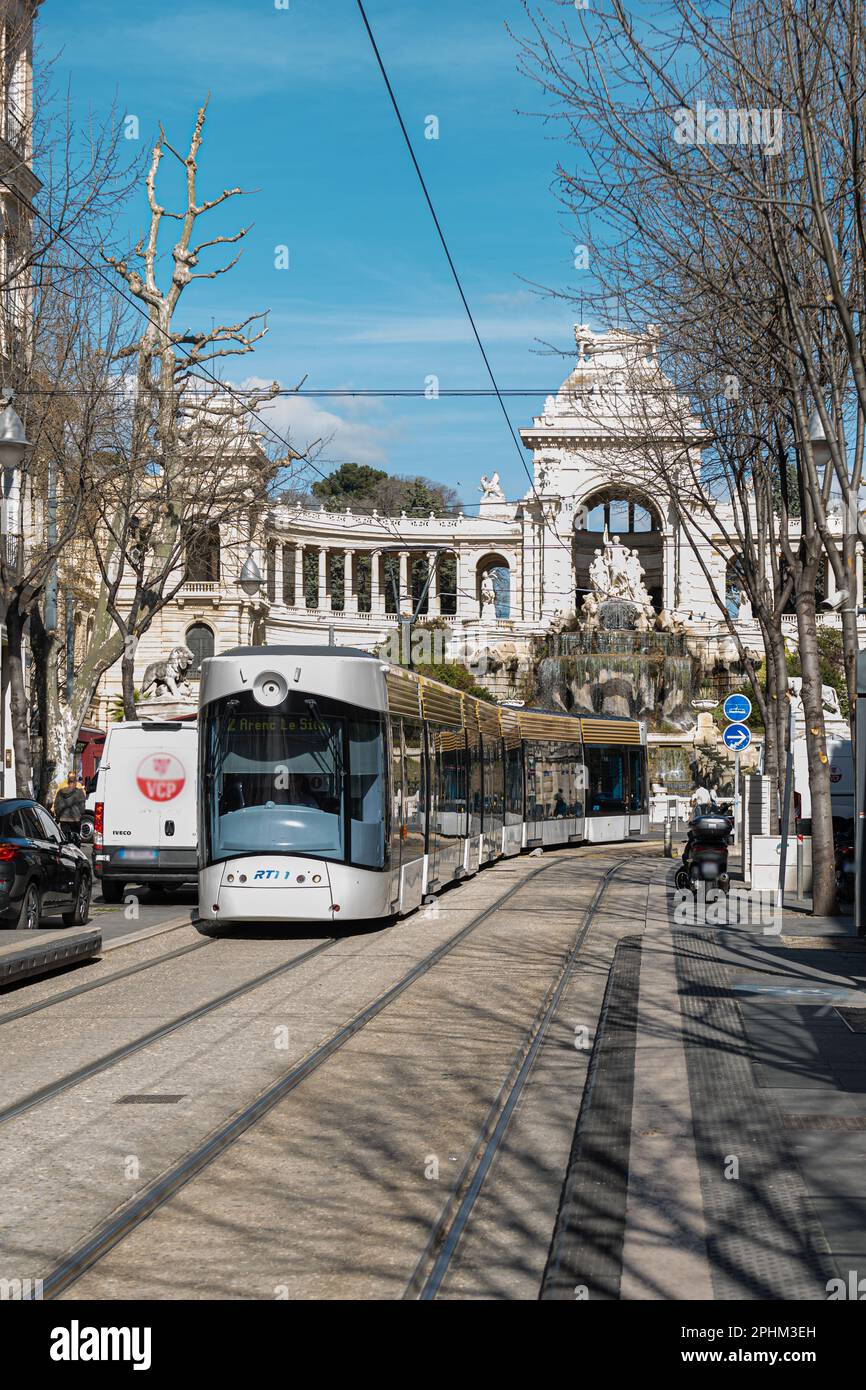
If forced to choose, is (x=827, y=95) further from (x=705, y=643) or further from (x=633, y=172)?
(x=705, y=643)

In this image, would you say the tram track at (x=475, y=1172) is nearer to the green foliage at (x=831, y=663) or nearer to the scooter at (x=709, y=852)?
the scooter at (x=709, y=852)

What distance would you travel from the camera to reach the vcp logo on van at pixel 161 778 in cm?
2431

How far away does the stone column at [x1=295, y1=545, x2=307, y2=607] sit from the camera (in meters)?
103

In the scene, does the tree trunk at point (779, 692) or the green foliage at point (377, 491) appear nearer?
the tree trunk at point (779, 692)

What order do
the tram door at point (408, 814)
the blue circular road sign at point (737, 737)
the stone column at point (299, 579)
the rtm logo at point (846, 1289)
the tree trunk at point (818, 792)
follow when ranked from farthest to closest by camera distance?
the stone column at point (299, 579)
the blue circular road sign at point (737, 737)
the tree trunk at point (818, 792)
the tram door at point (408, 814)
the rtm logo at point (846, 1289)

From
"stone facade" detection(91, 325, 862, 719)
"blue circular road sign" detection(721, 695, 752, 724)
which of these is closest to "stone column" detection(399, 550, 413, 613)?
"stone facade" detection(91, 325, 862, 719)

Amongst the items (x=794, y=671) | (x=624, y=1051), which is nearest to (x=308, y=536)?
(x=794, y=671)

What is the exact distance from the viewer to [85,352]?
30.4 meters

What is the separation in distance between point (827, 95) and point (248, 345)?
73.8 feet

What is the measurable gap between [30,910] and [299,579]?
86.9 m

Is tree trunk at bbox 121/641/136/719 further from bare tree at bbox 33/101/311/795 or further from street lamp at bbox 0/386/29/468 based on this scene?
street lamp at bbox 0/386/29/468

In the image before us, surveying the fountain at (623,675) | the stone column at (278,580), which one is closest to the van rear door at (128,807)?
the fountain at (623,675)

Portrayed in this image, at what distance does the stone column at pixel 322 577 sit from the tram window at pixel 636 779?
5729 centimetres

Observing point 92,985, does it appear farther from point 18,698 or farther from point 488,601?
point 488,601
